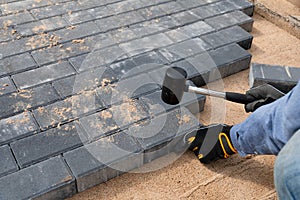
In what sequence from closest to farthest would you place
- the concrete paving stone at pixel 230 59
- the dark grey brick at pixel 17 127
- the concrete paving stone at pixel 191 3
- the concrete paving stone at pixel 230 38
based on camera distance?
the dark grey brick at pixel 17 127
the concrete paving stone at pixel 230 59
the concrete paving stone at pixel 230 38
the concrete paving stone at pixel 191 3

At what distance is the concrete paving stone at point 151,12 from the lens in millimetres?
4289

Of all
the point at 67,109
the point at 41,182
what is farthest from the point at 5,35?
the point at 41,182

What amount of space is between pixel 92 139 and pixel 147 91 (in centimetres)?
75

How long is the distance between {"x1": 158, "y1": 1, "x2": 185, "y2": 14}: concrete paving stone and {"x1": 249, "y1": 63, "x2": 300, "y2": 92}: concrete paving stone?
128cm

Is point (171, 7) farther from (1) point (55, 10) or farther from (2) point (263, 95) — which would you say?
(2) point (263, 95)

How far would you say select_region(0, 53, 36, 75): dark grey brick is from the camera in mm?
3396

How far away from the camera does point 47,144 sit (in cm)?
278

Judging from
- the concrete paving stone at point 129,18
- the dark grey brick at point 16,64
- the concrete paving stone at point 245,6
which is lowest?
the dark grey brick at point 16,64

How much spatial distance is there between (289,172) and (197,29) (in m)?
2.81

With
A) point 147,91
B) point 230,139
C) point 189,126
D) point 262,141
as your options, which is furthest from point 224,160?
point 147,91

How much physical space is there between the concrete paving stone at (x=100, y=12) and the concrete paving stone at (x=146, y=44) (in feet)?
2.15

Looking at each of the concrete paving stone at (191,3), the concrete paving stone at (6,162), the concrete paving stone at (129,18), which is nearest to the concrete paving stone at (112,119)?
the concrete paving stone at (6,162)

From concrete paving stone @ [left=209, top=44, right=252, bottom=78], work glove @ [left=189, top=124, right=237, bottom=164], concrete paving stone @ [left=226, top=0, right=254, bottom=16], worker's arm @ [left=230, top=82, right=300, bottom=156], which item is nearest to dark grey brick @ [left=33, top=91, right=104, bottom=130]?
work glove @ [left=189, top=124, right=237, bottom=164]

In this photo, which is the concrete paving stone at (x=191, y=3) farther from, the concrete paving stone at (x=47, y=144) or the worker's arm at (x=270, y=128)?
the concrete paving stone at (x=47, y=144)
